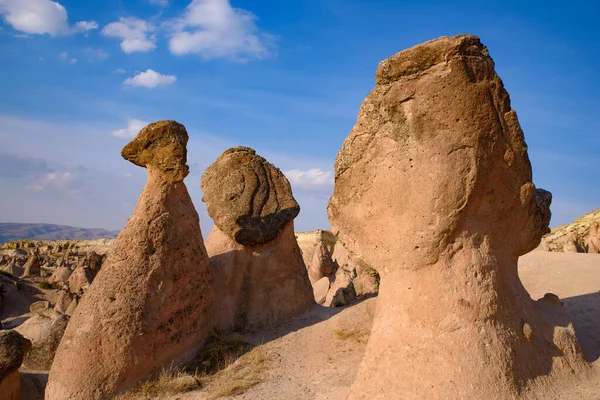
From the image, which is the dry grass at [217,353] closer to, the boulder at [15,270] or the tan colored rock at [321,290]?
the tan colored rock at [321,290]

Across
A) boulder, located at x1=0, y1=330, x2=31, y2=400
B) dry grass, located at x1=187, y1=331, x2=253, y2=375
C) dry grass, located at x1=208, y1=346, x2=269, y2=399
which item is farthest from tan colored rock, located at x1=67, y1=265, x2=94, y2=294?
dry grass, located at x1=208, y1=346, x2=269, y2=399

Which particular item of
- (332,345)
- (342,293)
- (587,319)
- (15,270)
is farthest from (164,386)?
(15,270)

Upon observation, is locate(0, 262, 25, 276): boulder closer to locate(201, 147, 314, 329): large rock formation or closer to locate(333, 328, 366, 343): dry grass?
locate(201, 147, 314, 329): large rock formation

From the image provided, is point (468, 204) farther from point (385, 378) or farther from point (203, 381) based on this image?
point (203, 381)

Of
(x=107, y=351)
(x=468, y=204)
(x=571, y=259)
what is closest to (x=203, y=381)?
(x=107, y=351)

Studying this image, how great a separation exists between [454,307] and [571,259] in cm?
726

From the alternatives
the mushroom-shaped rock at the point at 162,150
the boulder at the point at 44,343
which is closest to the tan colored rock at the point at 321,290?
the boulder at the point at 44,343

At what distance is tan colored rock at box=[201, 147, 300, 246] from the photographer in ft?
25.6

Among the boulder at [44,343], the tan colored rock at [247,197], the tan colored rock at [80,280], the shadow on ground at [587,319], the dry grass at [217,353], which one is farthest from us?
the tan colored rock at [80,280]

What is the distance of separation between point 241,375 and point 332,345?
1.19 m

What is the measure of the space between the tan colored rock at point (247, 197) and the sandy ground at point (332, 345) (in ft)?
4.78

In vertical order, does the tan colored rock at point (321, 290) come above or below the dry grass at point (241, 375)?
above

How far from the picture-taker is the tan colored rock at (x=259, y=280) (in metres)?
7.49

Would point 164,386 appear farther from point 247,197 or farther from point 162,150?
point 247,197
